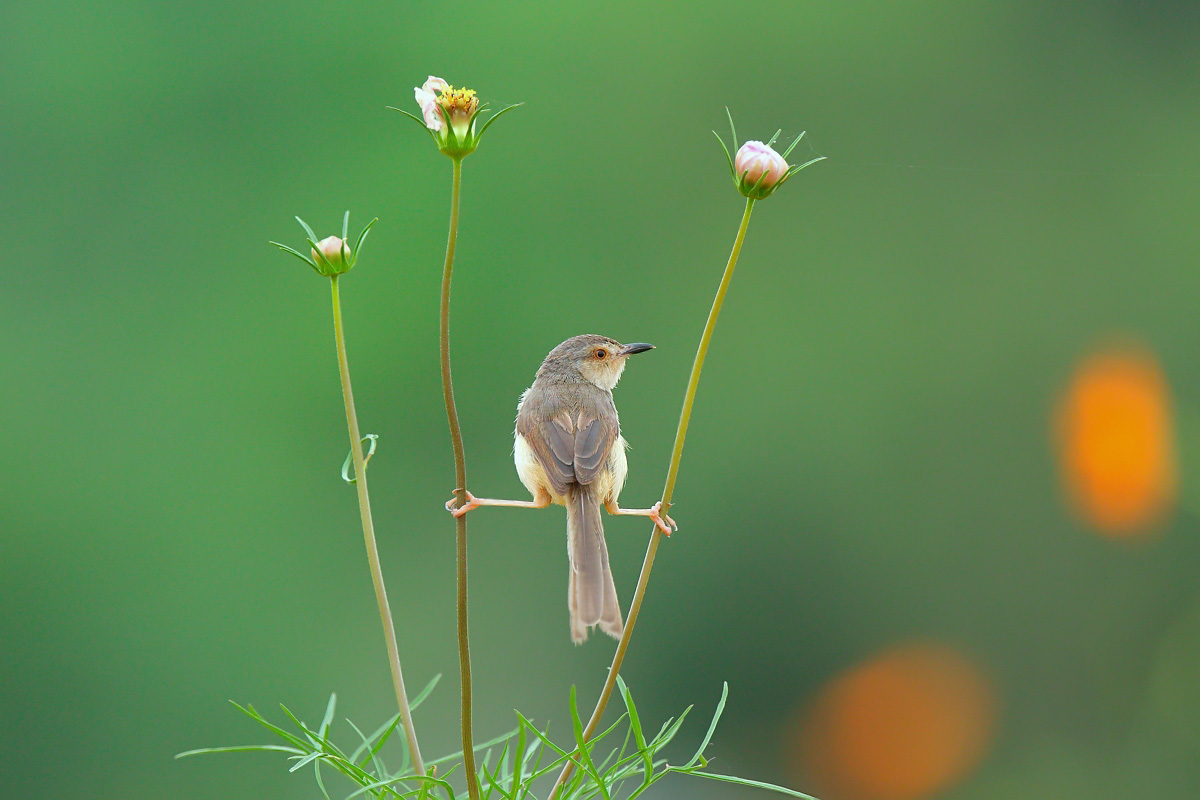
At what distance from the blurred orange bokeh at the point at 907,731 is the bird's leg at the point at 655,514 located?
13.4ft

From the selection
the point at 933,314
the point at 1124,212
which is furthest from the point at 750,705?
the point at 1124,212

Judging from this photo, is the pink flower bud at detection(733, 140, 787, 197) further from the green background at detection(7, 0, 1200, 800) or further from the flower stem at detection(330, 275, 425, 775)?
the green background at detection(7, 0, 1200, 800)

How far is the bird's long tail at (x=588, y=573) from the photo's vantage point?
123 centimetres

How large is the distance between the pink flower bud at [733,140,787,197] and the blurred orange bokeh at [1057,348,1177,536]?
4921 millimetres

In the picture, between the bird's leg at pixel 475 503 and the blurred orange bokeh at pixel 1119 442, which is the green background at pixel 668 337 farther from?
the bird's leg at pixel 475 503

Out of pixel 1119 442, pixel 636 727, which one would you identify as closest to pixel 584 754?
pixel 636 727

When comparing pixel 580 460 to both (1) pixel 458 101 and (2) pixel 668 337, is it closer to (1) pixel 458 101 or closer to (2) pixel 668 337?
(1) pixel 458 101

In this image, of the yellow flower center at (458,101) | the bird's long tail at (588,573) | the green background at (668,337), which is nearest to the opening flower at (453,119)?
the yellow flower center at (458,101)

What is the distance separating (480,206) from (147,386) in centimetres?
203

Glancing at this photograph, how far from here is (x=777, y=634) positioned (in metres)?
6.20

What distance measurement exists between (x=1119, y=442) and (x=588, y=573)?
4969 millimetres

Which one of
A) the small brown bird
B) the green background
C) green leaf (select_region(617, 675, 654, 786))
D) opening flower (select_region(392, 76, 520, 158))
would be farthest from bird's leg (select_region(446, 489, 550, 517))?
the green background

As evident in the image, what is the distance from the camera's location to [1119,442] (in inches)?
217

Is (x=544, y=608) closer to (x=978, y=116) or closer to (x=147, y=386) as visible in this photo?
(x=147, y=386)
